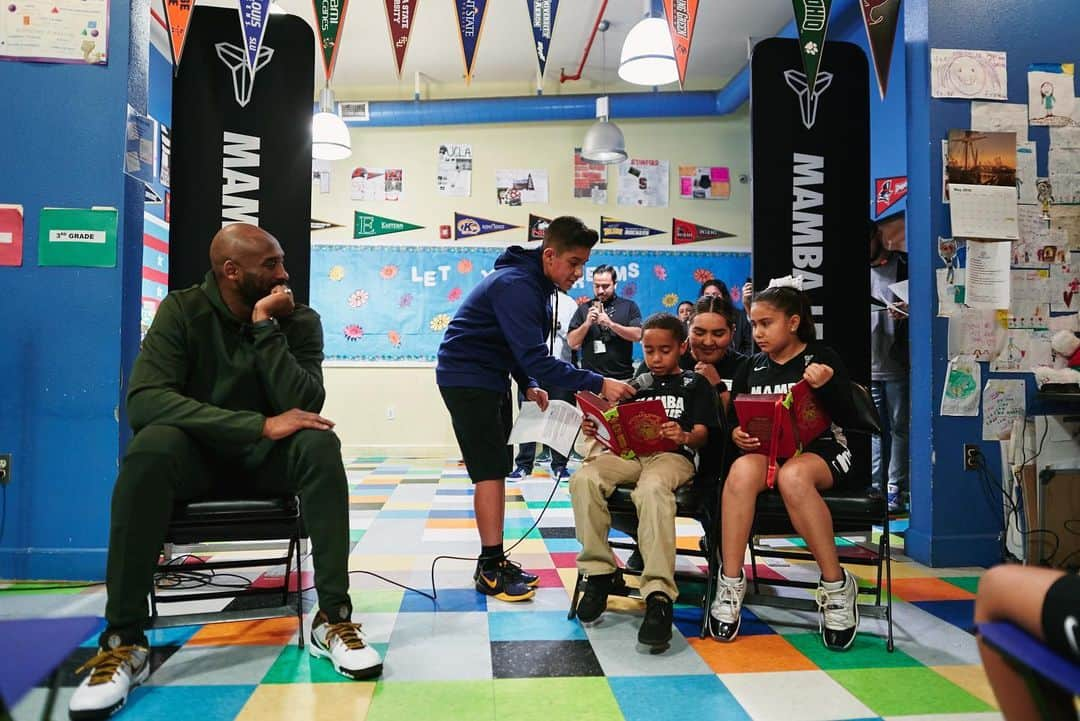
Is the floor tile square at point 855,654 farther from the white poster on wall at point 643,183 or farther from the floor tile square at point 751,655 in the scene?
the white poster on wall at point 643,183

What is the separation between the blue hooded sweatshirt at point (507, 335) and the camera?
264 cm

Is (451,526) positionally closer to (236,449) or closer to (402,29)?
(236,449)

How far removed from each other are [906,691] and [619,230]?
6170mm

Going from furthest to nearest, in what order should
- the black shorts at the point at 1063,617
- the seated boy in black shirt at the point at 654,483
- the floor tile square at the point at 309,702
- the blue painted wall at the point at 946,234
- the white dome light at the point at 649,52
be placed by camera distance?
the white dome light at the point at 649,52 → the blue painted wall at the point at 946,234 → the seated boy in black shirt at the point at 654,483 → the floor tile square at the point at 309,702 → the black shorts at the point at 1063,617

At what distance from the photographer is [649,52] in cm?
468

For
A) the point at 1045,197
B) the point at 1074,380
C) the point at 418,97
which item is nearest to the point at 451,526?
the point at 1074,380

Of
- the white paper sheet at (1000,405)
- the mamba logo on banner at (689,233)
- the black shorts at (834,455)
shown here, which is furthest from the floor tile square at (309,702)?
the mamba logo on banner at (689,233)

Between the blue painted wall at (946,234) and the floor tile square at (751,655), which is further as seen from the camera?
the blue painted wall at (946,234)

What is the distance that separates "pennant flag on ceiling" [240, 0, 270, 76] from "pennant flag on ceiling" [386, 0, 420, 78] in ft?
2.31

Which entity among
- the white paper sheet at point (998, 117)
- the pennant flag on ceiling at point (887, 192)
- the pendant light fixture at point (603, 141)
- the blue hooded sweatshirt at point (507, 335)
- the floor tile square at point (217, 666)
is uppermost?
the pendant light fixture at point (603, 141)

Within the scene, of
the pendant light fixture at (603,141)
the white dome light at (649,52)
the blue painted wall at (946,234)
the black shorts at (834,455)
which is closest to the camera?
the black shorts at (834,455)

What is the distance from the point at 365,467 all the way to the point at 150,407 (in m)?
4.73

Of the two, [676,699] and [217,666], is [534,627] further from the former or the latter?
[217,666]

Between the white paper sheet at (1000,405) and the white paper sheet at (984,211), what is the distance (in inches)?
25.4
